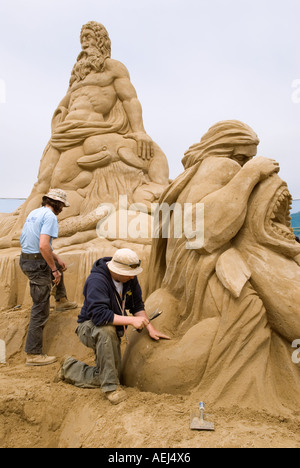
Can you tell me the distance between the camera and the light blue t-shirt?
3.05 m

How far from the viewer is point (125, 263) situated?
7.50ft

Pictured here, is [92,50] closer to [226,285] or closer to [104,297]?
[104,297]

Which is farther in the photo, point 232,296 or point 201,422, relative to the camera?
point 232,296

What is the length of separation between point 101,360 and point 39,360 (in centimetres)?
118

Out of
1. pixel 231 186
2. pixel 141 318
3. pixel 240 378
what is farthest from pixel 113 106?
pixel 240 378

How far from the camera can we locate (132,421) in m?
1.90

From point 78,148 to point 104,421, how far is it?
4.22 metres

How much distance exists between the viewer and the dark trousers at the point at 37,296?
3.13 m

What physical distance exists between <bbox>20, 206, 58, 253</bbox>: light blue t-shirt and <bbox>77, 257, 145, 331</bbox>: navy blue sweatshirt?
0.77 meters

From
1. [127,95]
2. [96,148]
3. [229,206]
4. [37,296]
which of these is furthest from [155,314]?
[127,95]

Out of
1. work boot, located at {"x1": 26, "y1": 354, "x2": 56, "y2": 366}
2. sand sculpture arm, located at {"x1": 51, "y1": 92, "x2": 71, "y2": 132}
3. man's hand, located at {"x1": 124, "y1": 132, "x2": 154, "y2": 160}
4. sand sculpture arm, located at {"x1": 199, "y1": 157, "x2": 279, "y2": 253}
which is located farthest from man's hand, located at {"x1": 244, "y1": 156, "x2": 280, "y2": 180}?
sand sculpture arm, located at {"x1": 51, "y1": 92, "x2": 71, "y2": 132}

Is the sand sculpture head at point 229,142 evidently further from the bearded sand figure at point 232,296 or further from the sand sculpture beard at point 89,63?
the sand sculpture beard at point 89,63

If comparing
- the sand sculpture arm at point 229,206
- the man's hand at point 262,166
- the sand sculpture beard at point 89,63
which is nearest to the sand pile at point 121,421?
the sand sculpture arm at point 229,206
